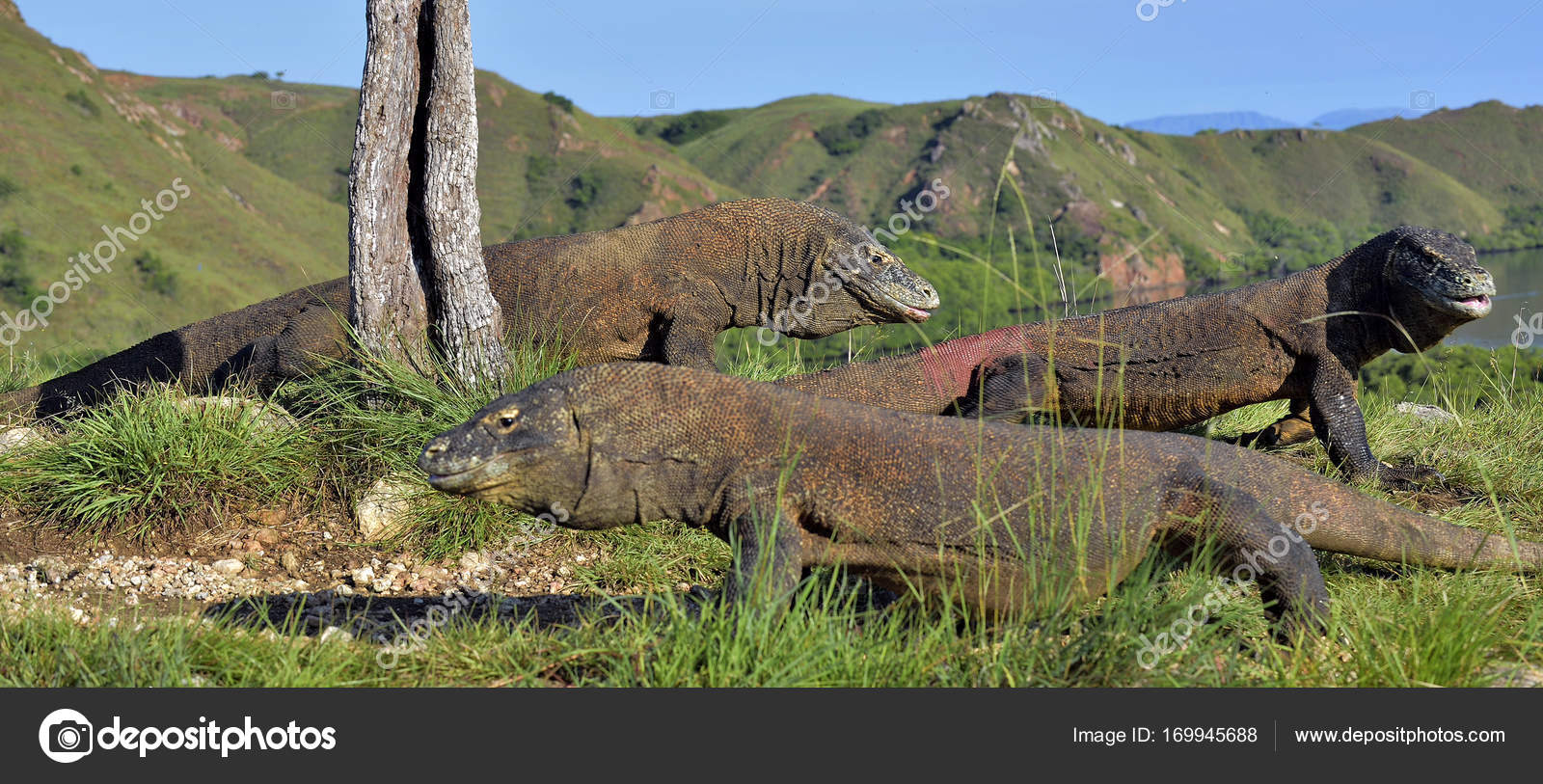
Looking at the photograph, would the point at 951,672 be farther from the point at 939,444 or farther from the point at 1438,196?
the point at 1438,196

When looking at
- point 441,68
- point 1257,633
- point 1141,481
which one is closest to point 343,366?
point 441,68

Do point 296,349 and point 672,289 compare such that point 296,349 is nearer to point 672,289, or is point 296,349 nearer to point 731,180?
point 672,289

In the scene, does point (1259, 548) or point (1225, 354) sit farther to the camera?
point (1225, 354)

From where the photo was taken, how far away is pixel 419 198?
22.4 feet

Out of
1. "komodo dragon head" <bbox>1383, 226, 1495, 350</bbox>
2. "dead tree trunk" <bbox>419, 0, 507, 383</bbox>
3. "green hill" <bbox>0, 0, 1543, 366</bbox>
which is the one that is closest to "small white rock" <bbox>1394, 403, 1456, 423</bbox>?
"komodo dragon head" <bbox>1383, 226, 1495, 350</bbox>

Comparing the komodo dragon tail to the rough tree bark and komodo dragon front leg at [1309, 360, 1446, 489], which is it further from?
the rough tree bark

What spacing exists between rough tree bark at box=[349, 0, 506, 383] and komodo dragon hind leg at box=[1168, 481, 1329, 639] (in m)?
4.12

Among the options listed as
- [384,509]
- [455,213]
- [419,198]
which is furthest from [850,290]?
[384,509]

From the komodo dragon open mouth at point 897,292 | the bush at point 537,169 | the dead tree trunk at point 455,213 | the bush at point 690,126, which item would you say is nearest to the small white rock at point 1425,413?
the komodo dragon open mouth at point 897,292

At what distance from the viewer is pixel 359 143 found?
6547mm

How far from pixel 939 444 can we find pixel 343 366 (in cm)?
433

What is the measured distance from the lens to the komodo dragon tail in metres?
4.46
